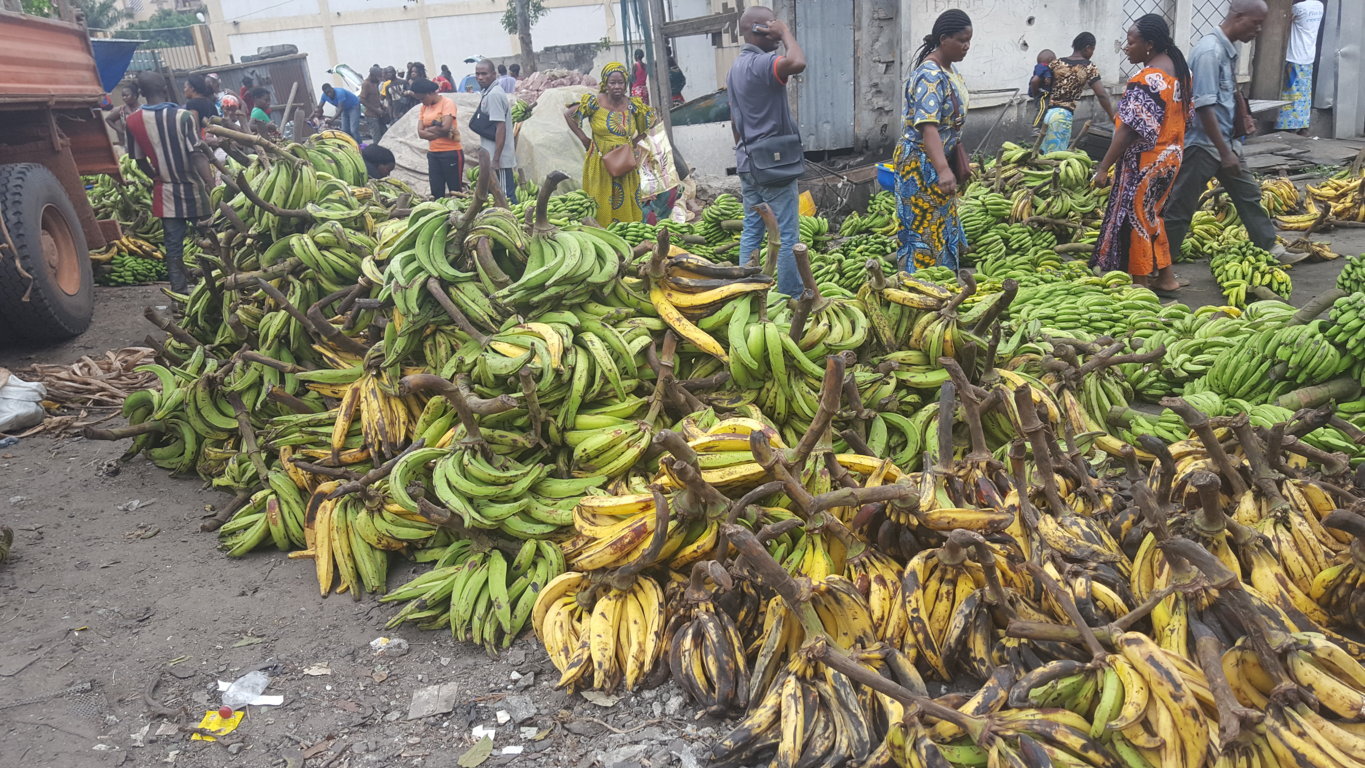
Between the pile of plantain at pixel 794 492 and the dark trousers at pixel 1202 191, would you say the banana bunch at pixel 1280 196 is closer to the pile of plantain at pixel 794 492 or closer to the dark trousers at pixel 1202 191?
the dark trousers at pixel 1202 191

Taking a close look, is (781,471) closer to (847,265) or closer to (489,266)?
(489,266)

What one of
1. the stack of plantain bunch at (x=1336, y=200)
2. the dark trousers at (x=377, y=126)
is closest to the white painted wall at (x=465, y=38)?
the dark trousers at (x=377, y=126)

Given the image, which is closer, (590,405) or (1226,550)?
(1226,550)

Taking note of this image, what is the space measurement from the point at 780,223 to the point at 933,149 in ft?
4.08

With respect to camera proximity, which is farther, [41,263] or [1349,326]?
[41,263]

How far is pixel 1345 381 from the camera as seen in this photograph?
386 centimetres

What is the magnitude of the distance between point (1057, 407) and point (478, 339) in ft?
8.23

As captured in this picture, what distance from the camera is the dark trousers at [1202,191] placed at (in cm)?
662

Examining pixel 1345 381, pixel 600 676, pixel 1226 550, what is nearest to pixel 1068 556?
pixel 1226 550

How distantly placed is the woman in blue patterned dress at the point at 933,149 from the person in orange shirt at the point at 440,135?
609 cm

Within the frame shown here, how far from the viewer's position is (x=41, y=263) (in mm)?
6645

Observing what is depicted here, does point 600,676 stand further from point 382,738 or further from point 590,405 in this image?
point 590,405

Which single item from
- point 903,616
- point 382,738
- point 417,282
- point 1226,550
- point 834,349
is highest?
point 417,282

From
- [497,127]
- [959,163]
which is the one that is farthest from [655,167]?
[959,163]
